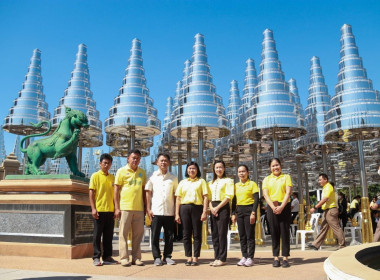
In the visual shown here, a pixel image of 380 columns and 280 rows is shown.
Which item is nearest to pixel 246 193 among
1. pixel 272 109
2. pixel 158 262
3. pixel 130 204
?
pixel 158 262

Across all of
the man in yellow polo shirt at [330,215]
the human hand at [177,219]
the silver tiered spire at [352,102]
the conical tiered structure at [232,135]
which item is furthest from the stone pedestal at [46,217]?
the conical tiered structure at [232,135]

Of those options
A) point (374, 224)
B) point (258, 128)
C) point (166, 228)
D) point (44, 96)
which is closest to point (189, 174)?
point (166, 228)

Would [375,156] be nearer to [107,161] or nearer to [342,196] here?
[342,196]

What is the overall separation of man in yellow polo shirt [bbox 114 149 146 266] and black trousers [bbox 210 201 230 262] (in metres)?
1.20

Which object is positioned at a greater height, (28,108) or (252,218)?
(28,108)

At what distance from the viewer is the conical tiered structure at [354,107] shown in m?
11.8

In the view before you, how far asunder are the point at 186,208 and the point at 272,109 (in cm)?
770

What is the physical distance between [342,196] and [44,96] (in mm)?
15785

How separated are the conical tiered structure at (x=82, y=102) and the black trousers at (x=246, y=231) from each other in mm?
13357

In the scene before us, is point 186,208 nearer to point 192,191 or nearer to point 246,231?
point 192,191

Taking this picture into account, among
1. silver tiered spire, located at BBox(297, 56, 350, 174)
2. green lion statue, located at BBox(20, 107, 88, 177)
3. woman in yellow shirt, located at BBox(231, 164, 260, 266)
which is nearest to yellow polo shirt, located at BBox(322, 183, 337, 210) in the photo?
woman in yellow shirt, located at BBox(231, 164, 260, 266)

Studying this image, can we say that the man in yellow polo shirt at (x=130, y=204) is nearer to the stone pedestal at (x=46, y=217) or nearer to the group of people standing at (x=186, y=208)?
the group of people standing at (x=186, y=208)

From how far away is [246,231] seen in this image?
6.13 metres

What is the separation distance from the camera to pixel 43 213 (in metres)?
7.11
